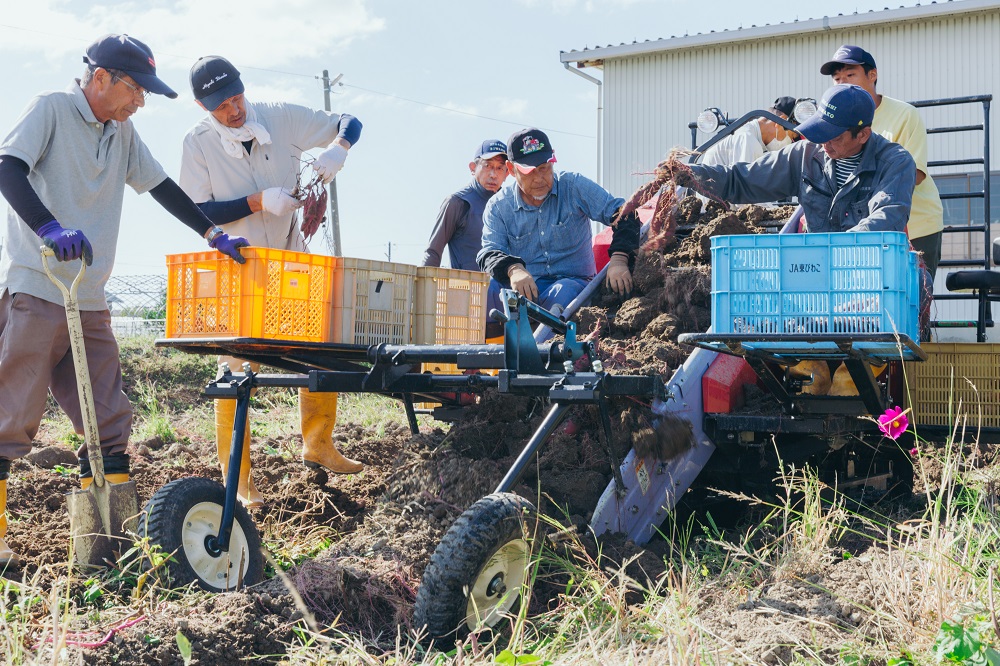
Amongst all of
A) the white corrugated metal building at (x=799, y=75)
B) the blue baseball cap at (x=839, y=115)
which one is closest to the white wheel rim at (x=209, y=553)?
the blue baseball cap at (x=839, y=115)

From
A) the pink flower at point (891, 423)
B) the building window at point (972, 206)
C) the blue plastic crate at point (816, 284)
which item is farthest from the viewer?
the building window at point (972, 206)

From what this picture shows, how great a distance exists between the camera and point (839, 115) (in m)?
4.36

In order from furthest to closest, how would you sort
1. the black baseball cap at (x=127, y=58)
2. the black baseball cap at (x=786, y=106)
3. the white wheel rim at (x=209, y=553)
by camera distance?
the black baseball cap at (x=786, y=106), the black baseball cap at (x=127, y=58), the white wheel rim at (x=209, y=553)

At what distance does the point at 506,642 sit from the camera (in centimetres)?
340

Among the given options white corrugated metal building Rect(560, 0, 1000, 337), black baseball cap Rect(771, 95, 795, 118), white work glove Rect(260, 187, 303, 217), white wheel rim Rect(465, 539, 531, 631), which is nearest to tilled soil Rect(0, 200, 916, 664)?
white wheel rim Rect(465, 539, 531, 631)

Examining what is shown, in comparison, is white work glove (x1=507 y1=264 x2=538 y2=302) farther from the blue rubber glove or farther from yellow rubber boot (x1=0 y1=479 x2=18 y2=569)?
yellow rubber boot (x1=0 y1=479 x2=18 y2=569)

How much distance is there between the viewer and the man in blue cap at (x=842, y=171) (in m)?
4.29

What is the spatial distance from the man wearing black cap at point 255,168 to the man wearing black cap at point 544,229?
0.93 metres

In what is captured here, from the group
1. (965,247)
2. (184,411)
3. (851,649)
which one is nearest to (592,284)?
(851,649)

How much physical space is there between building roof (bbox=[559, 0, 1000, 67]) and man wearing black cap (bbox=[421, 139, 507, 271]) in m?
9.84

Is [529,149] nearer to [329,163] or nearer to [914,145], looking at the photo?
[329,163]

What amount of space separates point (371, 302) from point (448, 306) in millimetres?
432

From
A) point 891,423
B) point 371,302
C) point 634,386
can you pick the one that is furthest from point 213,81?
point 891,423

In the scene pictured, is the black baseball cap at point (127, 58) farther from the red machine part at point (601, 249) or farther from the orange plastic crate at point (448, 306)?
the red machine part at point (601, 249)
